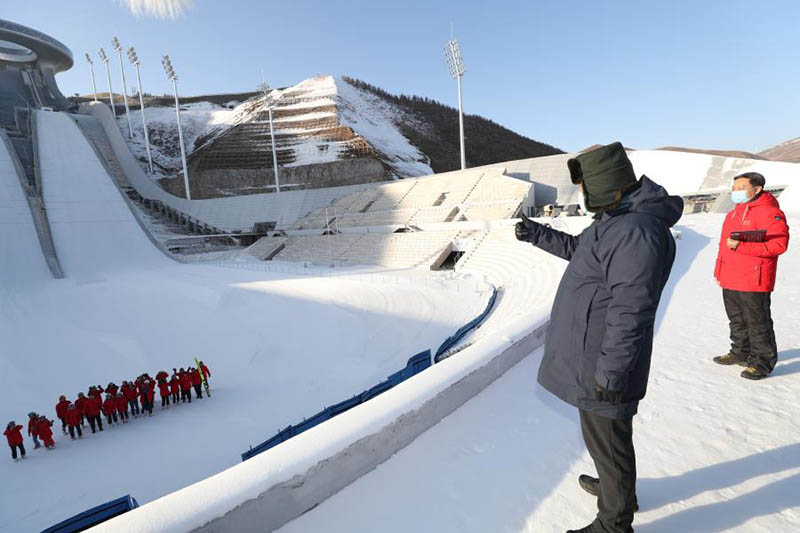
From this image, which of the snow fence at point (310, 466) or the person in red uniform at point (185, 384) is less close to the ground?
the snow fence at point (310, 466)

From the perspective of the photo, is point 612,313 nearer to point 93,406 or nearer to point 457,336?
point 457,336

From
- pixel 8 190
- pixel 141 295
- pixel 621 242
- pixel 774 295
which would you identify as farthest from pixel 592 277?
pixel 8 190

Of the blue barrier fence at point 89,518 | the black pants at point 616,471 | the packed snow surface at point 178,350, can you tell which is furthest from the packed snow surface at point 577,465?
the packed snow surface at point 178,350

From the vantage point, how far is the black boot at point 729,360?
3408 millimetres

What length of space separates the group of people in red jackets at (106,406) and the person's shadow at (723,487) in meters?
9.50

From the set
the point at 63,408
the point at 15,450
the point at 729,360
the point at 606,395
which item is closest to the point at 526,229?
the point at 606,395

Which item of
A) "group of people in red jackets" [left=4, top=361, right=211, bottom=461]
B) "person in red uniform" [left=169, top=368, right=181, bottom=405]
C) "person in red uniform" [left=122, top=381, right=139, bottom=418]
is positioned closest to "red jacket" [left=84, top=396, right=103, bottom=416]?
"group of people in red jackets" [left=4, top=361, right=211, bottom=461]

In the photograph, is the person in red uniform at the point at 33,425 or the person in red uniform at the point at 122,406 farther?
the person in red uniform at the point at 122,406

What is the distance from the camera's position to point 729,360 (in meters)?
3.45

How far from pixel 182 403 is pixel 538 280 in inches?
442

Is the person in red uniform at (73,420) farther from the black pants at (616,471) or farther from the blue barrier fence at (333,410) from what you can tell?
the black pants at (616,471)

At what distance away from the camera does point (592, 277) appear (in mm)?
1653

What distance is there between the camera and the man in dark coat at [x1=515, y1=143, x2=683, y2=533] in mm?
1460

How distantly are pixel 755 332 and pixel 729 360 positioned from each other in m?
0.44
